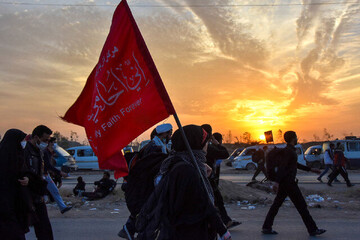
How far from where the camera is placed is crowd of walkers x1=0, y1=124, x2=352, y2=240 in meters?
2.94

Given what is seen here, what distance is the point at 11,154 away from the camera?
13.5 feet

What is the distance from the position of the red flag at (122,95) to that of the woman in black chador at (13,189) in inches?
38.2

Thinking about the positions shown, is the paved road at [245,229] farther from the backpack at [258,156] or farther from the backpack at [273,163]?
the backpack at [258,156]

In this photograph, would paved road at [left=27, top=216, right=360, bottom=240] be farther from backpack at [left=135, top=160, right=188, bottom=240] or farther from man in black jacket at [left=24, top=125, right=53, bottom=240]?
backpack at [left=135, top=160, right=188, bottom=240]

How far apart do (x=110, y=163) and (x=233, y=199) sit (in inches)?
295

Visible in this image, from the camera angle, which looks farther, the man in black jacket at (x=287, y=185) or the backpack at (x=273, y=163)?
the backpack at (x=273, y=163)

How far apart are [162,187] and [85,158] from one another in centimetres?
2555

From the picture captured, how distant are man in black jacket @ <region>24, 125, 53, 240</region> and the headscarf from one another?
0.73 ft

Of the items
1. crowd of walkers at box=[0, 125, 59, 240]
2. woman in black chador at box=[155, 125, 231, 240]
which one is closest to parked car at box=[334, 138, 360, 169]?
crowd of walkers at box=[0, 125, 59, 240]

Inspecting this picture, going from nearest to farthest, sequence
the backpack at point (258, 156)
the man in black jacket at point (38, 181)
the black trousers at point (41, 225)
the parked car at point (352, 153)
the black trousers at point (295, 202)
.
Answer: the man in black jacket at point (38, 181)
the black trousers at point (41, 225)
the black trousers at point (295, 202)
the backpack at point (258, 156)
the parked car at point (352, 153)

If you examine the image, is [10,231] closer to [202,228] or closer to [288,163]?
[202,228]

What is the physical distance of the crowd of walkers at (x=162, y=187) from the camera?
9.64 ft

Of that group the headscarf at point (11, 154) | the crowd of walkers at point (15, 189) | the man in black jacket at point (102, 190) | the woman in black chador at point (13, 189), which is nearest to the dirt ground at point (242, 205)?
the man in black jacket at point (102, 190)

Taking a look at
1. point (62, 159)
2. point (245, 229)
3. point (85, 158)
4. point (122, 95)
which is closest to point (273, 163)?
point (245, 229)
